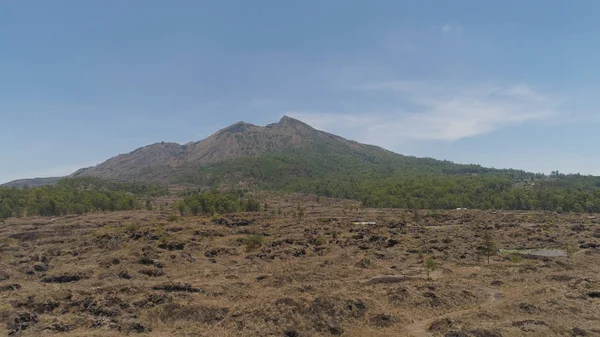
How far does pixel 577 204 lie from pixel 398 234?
97.0 metres

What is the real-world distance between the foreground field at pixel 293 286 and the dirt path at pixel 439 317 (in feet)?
0.42

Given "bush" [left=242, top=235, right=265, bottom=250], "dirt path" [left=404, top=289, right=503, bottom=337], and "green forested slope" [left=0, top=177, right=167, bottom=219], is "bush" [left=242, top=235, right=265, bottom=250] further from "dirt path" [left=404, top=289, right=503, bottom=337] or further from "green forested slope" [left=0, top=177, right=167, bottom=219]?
"green forested slope" [left=0, top=177, right=167, bottom=219]

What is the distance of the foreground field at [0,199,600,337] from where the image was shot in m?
24.8

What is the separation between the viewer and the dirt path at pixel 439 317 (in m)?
24.3

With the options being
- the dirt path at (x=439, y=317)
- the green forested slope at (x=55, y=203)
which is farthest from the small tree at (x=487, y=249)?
the green forested slope at (x=55, y=203)

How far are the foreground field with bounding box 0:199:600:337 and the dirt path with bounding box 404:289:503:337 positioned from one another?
0.42 ft

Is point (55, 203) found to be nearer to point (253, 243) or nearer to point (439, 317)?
point (253, 243)

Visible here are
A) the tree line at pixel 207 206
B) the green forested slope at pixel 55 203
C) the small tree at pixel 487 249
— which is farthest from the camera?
the green forested slope at pixel 55 203

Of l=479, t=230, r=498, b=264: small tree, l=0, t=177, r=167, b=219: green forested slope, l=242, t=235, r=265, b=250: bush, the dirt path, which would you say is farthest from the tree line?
the dirt path

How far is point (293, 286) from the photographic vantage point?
33.0 meters

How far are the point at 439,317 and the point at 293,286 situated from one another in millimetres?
11927

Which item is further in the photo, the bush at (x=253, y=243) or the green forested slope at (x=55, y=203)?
the green forested slope at (x=55, y=203)

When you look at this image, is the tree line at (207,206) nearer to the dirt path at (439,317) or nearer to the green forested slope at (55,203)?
the green forested slope at (55,203)

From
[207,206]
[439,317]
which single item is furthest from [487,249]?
[207,206]
